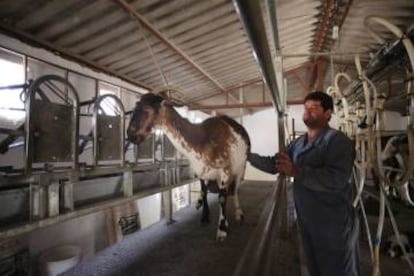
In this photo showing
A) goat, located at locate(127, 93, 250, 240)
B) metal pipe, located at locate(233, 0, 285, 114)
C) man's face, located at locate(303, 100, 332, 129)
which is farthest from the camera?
goat, located at locate(127, 93, 250, 240)

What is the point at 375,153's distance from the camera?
6.30ft

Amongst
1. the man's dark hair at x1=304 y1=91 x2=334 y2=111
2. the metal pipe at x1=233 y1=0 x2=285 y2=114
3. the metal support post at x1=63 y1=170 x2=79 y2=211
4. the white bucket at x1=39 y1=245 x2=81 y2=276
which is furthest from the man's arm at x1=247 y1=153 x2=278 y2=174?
the white bucket at x1=39 y1=245 x2=81 y2=276

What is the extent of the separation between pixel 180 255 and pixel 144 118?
1.33 metres

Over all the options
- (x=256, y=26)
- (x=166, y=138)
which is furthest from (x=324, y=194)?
(x=166, y=138)

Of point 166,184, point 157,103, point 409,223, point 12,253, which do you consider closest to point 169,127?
point 157,103

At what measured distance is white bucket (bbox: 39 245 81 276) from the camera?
280 cm

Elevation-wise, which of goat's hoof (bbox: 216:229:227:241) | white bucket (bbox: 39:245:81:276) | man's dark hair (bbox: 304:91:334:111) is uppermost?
man's dark hair (bbox: 304:91:334:111)

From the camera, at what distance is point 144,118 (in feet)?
8.78

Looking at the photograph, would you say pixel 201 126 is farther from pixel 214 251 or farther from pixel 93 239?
pixel 93 239

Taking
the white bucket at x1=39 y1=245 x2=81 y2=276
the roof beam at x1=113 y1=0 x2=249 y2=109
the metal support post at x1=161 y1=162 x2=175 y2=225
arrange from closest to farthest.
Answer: the white bucket at x1=39 y1=245 x2=81 y2=276 → the metal support post at x1=161 y1=162 x2=175 y2=225 → the roof beam at x1=113 y1=0 x2=249 y2=109

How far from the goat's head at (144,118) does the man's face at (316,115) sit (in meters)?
1.59

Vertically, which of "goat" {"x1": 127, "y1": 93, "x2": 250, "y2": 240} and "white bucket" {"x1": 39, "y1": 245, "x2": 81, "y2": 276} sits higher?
"goat" {"x1": 127, "y1": 93, "x2": 250, "y2": 240}

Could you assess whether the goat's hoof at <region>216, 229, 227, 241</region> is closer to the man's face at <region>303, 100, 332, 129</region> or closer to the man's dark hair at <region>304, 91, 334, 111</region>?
the man's face at <region>303, 100, 332, 129</region>

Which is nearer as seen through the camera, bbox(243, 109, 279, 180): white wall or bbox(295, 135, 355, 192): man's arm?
bbox(295, 135, 355, 192): man's arm
